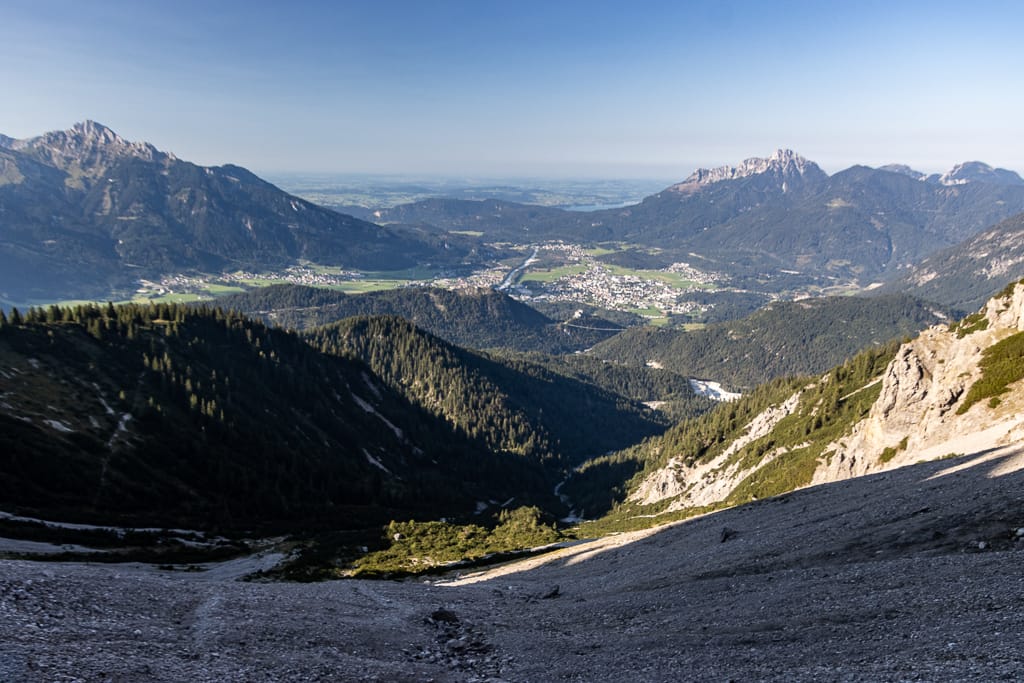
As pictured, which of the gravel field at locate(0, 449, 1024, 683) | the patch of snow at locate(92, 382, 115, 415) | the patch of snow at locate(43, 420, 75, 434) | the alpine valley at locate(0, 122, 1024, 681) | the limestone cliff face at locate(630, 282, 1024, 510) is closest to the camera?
the gravel field at locate(0, 449, 1024, 683)

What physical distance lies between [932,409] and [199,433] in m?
120

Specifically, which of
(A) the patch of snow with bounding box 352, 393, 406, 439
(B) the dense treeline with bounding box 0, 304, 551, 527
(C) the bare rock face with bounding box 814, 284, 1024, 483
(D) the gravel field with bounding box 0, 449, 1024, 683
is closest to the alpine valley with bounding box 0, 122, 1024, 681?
(D) the gravel field with bounding box 0, 449, 1024, 683

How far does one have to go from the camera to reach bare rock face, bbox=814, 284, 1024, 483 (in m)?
62.1

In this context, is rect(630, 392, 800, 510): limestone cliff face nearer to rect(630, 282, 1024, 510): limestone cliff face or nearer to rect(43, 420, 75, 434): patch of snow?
rect(630, 282, 1024, 510): limestone cliff face

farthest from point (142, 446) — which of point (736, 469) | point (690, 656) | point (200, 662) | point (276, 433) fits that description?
point (736, 469)

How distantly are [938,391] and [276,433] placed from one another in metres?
125

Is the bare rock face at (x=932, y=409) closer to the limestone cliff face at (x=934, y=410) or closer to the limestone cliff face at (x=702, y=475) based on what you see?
the limestone cliff face at (x=934, y=410)

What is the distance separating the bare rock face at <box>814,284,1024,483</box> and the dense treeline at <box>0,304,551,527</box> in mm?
81222

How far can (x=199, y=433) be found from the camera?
10394cm

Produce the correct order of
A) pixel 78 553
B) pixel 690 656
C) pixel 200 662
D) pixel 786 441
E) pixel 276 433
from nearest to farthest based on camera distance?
pixel 200 662
pixel 690 656
pixel 78 553
pixel 786 441
pixel 276 433

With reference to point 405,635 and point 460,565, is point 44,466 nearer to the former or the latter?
point 460,565

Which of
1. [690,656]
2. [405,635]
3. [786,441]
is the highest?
[690,656]

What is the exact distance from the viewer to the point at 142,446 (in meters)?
88.8

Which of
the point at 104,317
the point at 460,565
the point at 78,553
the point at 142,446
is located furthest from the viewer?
the point at 104,317
